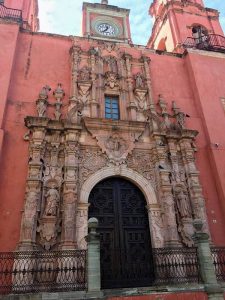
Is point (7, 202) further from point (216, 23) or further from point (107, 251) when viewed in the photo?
point (216, 23)

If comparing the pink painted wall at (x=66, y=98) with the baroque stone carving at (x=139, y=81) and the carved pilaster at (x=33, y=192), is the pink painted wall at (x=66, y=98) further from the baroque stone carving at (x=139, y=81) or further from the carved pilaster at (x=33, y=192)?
the baroque stone carving at (x=139, y=81)

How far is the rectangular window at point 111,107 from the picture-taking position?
9.98 m

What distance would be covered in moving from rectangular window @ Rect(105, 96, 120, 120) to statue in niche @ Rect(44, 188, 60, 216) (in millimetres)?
3345

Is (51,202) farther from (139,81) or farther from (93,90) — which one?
(139,81)

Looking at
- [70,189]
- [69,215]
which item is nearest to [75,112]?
[70,189]

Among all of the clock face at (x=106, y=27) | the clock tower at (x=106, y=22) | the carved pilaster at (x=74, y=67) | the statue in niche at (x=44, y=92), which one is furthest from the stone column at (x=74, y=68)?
the clock face at (x=106, y=27)

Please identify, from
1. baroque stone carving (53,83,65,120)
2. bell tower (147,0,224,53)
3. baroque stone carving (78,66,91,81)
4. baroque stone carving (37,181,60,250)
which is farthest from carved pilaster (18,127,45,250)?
bell tower (147,0,224,53)

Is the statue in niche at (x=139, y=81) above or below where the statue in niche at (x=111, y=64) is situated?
below

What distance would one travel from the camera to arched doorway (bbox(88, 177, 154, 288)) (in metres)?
7.43

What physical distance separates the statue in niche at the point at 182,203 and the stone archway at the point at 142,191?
0.62m

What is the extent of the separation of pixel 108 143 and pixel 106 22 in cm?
703

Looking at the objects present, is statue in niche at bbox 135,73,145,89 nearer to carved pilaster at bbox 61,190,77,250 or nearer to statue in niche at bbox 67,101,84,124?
statue in niche at bbox 67,101,84,124

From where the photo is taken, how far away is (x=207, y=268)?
20.7 feet

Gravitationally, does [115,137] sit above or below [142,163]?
above
